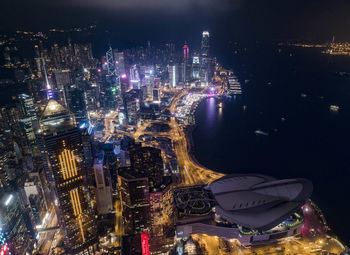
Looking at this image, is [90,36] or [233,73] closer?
[90,36]

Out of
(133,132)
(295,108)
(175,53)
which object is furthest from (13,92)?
(175,53)

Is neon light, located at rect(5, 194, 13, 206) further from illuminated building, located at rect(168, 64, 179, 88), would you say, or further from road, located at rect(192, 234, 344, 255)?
illuminated building, located at rect(168, 64, 179, 88)

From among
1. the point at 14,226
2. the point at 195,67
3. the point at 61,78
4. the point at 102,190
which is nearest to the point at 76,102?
the point at 61,78

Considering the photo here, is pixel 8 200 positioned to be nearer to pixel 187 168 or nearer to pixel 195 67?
pixel 187 168

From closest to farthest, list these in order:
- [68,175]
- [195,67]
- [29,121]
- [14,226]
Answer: [14,226], [68,175], [29,121], [195,67]

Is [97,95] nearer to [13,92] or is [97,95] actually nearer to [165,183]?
[13,92]

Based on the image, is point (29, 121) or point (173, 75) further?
point (173, 75)

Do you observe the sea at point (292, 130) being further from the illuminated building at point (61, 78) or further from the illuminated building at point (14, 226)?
the illuminated building at point (61, 78)
